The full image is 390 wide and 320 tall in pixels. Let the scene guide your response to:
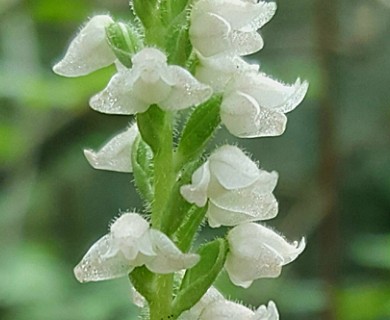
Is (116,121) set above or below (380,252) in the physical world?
below

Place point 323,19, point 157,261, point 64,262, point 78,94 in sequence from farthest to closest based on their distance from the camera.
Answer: point 64,262 < point 323,19 < point 78,94 < point 157,261

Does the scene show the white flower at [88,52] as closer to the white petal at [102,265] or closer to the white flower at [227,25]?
the white flower at [227,25]

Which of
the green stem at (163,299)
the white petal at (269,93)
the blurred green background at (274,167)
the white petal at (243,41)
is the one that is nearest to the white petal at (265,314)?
the green stem at (163,299)

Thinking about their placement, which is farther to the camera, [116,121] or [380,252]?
[116,121]

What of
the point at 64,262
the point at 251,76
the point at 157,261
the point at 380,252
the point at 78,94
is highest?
the point at 251,76

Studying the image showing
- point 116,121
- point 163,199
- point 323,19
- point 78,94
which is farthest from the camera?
point 116,121

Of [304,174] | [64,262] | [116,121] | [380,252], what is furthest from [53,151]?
[380,252]

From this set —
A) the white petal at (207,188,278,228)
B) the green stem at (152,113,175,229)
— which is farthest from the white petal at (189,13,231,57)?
the white petal at (207,188,278,228)

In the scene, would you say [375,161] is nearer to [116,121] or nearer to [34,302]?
[116,121]
